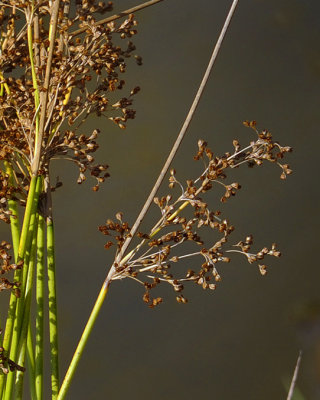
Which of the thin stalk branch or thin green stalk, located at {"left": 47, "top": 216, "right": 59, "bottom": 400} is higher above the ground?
the thin stalk branch

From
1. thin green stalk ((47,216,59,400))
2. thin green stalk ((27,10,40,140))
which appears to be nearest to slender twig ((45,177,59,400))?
thin green stalk ((47,216,59,400))

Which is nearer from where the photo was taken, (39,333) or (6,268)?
(6,268)

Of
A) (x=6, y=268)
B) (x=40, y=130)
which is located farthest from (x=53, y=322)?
(x=40, y=130)

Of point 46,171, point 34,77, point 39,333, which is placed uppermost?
point 34,77

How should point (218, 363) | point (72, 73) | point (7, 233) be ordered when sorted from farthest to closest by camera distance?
point (218, 363) < point (7, 233) < point (72, 73)

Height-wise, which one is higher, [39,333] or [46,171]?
[46,171]

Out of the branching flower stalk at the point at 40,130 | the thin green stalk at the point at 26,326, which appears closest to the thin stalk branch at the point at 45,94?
the branching flower stalk at the point at 40,130

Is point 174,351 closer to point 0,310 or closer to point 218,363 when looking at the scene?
point 218,363

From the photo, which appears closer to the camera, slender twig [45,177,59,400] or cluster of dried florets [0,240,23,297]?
cluster of dried florets [0,240,23,297]

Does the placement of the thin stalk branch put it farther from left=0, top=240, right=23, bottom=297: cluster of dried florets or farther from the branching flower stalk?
left=0, top=240, right=23, bottom=297: cluster of dried florets

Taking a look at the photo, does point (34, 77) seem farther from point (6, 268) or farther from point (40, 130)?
point (6, 268)

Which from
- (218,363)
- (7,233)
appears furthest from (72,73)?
(218,363)
